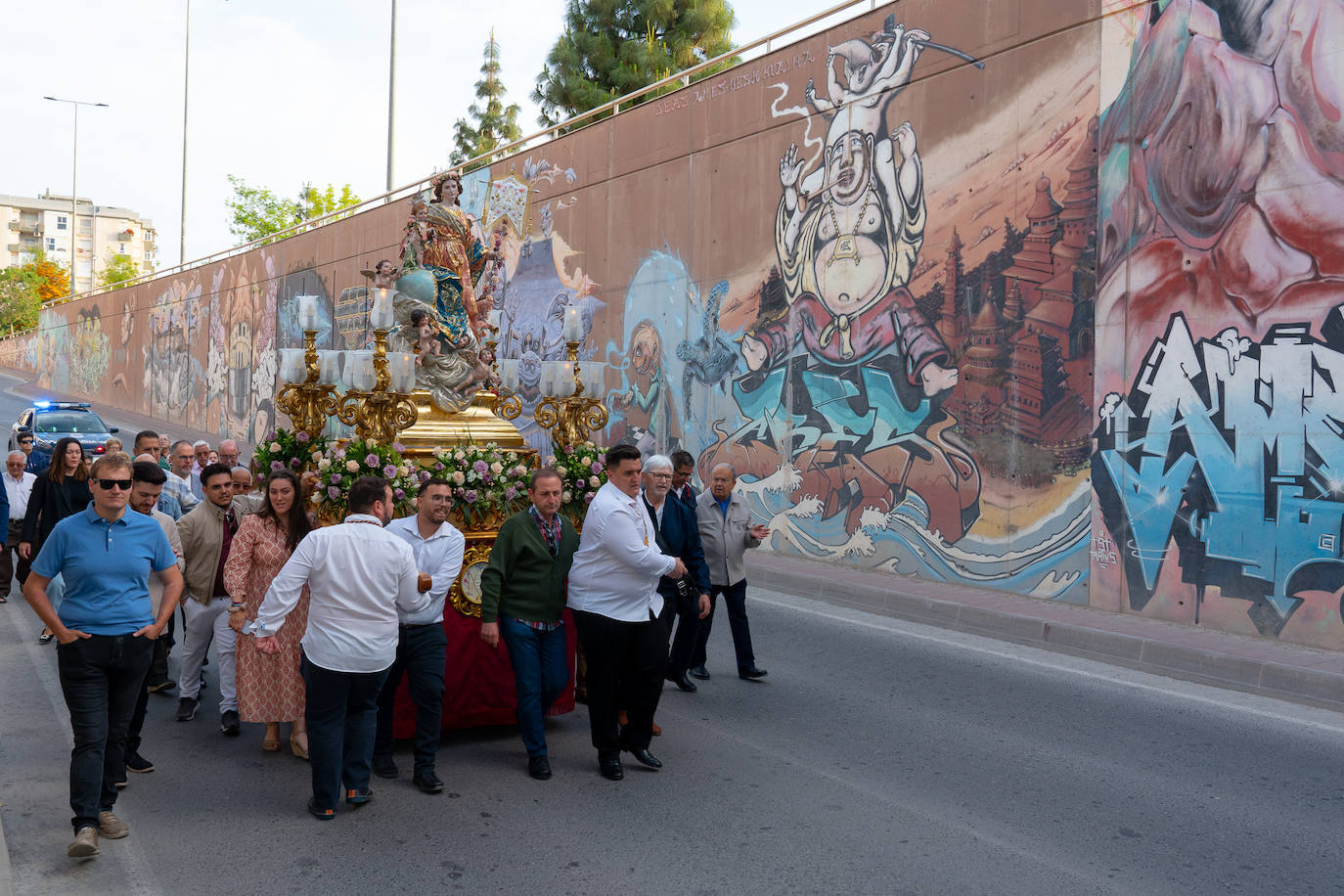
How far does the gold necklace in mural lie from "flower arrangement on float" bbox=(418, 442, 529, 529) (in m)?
8.43

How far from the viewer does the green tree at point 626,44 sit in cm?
3947

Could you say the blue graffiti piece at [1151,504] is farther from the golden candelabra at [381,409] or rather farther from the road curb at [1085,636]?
the golden candelabra at [381,409]

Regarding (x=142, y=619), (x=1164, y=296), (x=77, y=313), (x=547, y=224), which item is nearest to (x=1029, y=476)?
(x=1164, y=296)

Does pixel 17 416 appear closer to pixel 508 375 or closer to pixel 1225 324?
pixel 508 375

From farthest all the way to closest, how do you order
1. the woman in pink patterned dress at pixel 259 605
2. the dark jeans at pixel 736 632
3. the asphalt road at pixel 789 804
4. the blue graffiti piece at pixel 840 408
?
the blue graffiti piece at pixel 840 408 < the dark jeans at pixel 736 632 < the woman in pink patterned dress at pixel 259 605 < the asphalt road at pixel 789 804

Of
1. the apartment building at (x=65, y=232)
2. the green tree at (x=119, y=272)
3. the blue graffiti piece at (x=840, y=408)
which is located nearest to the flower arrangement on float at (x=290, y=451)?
the blue graffiti piece at (x=840, y=408)

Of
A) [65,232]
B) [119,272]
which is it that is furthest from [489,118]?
[65,232]

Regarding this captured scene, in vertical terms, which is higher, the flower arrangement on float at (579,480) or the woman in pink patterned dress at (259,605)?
the flower arrangement on float at (579,480)

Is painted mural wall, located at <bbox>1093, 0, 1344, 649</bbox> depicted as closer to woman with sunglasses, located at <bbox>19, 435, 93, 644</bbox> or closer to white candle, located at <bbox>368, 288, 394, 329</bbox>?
white candle, located at <bbox>368, 288, 394, 329</bbox>

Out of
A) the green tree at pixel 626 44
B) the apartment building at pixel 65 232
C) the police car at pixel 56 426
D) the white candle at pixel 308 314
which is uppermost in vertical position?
the apartment building at pixel 65 232

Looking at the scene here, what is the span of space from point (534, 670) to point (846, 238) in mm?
9921

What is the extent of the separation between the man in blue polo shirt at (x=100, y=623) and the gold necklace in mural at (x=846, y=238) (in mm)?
10957

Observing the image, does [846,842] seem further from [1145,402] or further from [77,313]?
[77,313]

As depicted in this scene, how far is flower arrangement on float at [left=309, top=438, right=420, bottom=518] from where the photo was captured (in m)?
6.60
